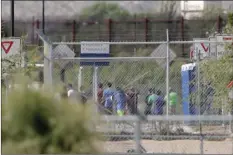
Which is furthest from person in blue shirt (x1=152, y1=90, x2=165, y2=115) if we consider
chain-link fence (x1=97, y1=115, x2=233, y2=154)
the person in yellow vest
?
chain-link fence (x1=97, y1=115, x2=233, y2=154)

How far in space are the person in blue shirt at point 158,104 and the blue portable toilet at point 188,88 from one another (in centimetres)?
52

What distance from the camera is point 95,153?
9.01 metres

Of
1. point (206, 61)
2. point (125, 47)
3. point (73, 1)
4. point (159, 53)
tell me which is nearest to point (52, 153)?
point (206, 61)

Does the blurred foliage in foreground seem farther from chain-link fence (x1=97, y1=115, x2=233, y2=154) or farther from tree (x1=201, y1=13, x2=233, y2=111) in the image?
tree (x1=201, y1=13, x2=233, y2=111)

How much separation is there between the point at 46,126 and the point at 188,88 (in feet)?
31.1

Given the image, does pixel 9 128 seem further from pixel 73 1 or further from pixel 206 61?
pixel 73 1

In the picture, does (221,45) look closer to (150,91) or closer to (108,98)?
(150,91)

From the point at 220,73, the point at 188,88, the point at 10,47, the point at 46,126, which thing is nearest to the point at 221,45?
the point at 220,73

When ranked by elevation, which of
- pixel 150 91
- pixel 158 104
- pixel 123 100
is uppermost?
pixel 150 91

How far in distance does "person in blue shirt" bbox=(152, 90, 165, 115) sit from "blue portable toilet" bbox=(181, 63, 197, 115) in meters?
0.52

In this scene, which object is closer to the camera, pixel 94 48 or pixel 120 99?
pixel 120 99

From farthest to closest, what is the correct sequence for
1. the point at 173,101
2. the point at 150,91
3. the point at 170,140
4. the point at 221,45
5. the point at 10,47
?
1. the point at 173,101
2. the point at 150,91
3. the point at 221,45
4. the point at 10,47
5. the point at 170,140

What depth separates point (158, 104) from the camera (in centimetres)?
1731

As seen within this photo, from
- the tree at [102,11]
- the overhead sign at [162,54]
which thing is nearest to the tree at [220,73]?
the overhead sign at [162,54]
